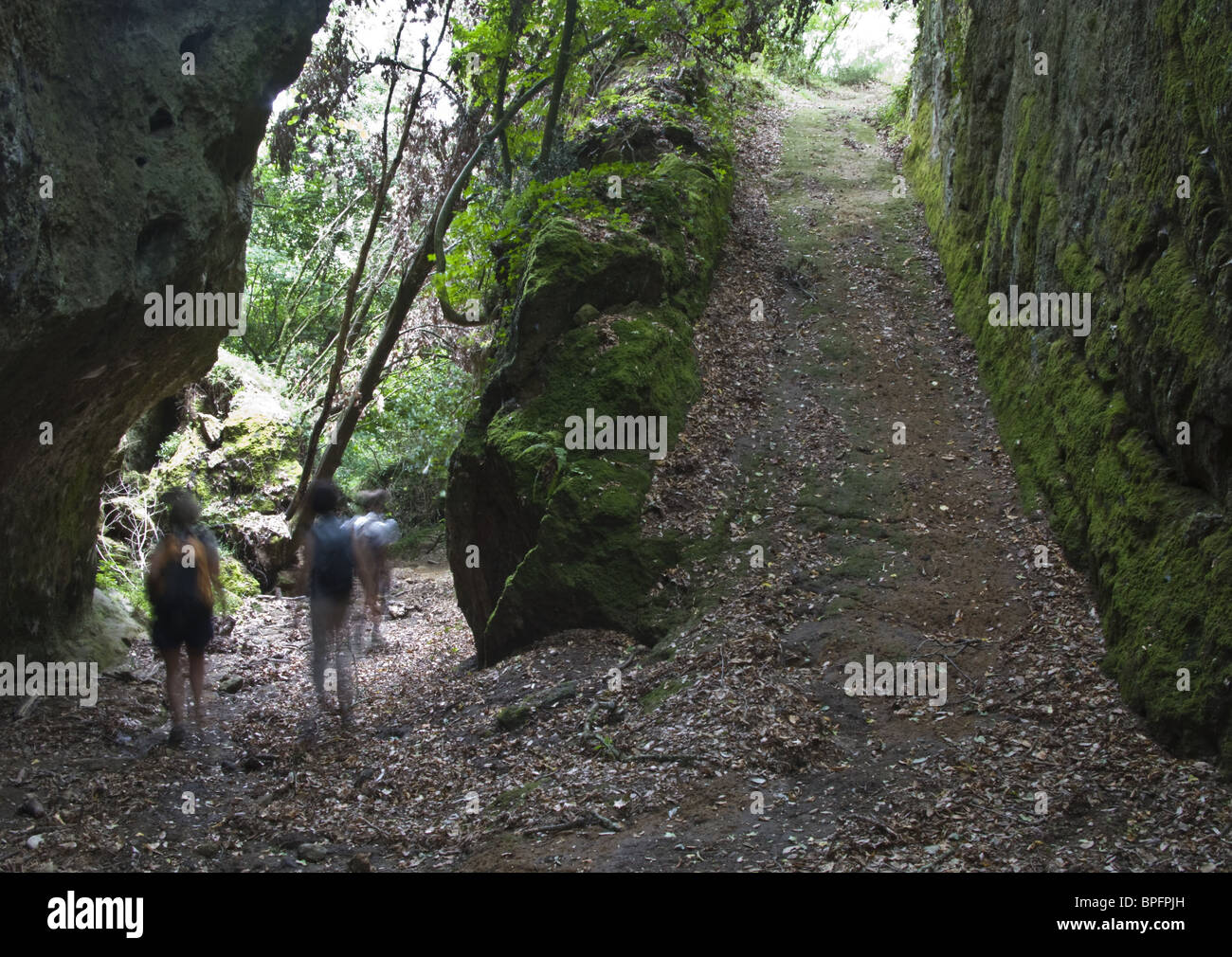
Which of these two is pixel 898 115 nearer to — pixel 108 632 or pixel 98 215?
pixel 98 215

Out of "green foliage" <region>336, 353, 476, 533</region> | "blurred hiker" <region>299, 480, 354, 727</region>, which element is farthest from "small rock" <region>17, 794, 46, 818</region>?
"green foliage" <region>336, 353, 476, 533</region>

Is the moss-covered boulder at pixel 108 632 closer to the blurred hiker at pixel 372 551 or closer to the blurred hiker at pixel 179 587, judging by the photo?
the blurred hiker at pixel 179 587

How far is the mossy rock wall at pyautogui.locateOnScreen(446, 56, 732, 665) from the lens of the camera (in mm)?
8695

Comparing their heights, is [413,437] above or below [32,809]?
above

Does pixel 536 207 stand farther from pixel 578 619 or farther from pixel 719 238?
pixel 578 619

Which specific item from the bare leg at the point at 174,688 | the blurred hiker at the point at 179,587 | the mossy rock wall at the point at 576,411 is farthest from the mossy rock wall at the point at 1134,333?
the bare leg at the point at 174,688

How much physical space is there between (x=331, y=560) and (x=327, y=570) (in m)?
0.09

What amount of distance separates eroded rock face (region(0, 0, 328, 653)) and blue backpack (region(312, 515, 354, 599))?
2.35 meters

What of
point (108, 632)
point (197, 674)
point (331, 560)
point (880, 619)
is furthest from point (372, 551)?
point (880, 619)

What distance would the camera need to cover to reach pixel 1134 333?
6.86 meters

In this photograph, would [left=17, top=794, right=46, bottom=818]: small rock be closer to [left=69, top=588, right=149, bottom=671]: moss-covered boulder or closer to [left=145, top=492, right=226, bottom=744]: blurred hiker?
[left=145, top=492, right=226, bottom=744]: blurred hiker

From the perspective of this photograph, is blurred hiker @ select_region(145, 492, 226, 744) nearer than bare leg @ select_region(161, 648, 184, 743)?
Yes

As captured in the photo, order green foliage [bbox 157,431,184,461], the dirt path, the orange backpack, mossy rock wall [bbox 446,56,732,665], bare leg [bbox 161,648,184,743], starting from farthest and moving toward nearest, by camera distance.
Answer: green foliage [bbox 157,431,184,461] → mossy rock wall [bbox 446,56,732,665] → bare leg [bbox 161,648,184,743] → the orange backpack → the dirt path
